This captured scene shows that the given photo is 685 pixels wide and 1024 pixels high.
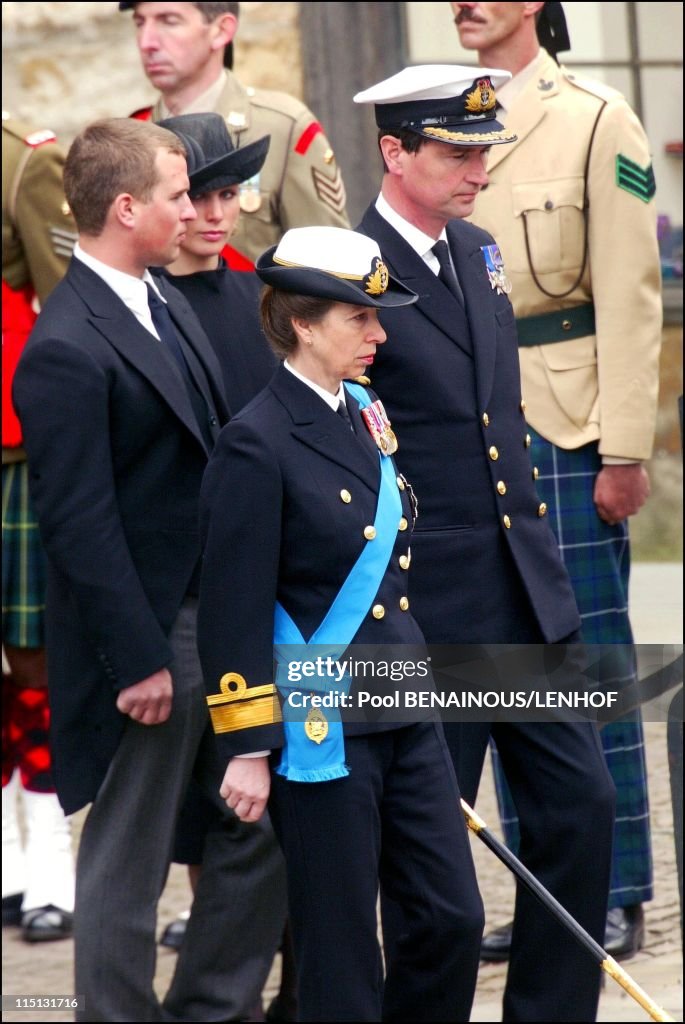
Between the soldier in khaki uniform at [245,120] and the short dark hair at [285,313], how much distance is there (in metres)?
1.45

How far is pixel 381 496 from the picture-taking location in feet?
12.0

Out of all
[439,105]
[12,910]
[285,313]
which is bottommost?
[12,910]

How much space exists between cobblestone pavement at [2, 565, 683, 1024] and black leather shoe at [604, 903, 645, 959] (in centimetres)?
3

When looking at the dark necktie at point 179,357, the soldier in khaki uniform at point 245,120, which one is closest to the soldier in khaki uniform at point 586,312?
the soldier in khaki uniform at point 245,120

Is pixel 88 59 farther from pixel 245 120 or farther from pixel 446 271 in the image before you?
pixel 446 271

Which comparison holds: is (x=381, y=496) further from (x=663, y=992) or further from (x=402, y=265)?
(x=663, y=992)

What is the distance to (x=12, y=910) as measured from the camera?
5.50 m

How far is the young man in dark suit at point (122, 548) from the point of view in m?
4.05

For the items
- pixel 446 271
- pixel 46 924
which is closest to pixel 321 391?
pixel 446 271

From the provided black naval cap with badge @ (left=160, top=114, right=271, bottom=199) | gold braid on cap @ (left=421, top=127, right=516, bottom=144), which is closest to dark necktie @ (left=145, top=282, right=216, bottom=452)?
black naval cap with badge @ (left=160, top=114, right=271, bottom=199)

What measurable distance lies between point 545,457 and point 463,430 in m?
0.85

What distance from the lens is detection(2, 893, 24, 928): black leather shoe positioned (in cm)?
546

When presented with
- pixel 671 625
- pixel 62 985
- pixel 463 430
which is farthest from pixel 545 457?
pixel 671 625

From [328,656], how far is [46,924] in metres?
1.98
